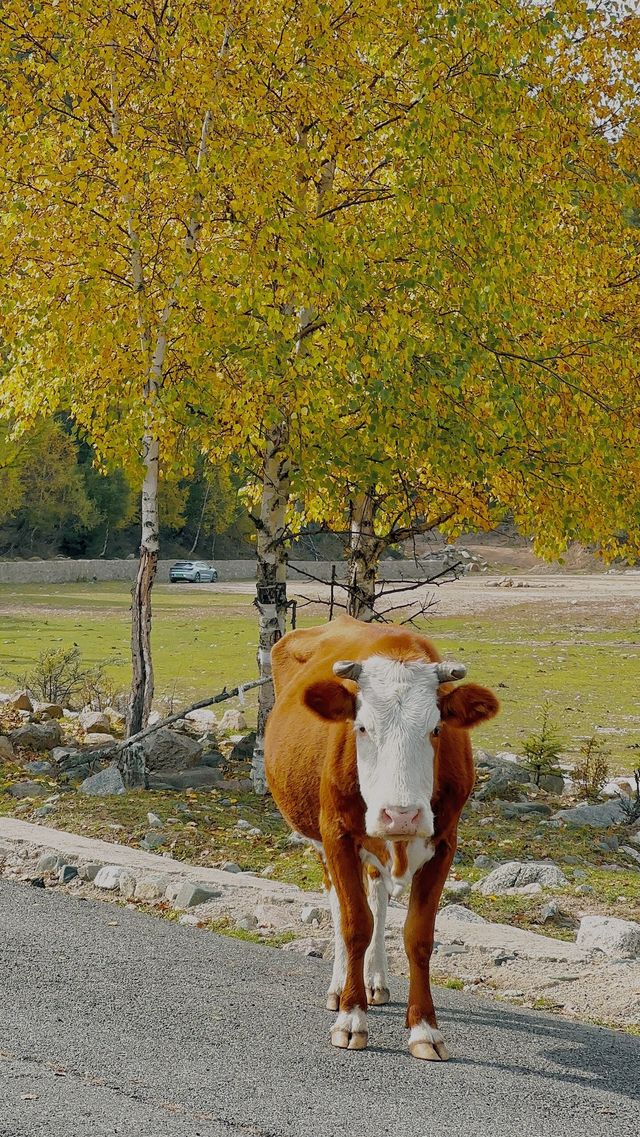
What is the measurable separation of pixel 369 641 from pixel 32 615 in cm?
4183

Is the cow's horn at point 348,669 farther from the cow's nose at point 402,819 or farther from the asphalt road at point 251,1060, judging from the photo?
the asphalt road at point 251,1060

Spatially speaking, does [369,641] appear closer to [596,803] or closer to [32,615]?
[596,803]

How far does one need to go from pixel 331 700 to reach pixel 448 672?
59 centimetres

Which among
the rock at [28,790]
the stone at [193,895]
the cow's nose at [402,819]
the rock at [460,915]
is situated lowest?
the rock at [28,790]

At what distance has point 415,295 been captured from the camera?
13969 mm

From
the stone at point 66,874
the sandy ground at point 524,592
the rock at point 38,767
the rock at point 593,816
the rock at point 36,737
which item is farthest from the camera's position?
the sandy ground at point 524,592

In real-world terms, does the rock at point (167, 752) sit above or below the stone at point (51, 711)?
above

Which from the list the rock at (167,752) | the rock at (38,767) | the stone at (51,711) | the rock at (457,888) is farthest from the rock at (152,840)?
the stone at (51,711)

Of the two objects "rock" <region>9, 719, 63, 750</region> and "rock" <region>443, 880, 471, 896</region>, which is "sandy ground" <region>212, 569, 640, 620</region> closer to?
"rock" <region>9, 719, 63, 750</region>

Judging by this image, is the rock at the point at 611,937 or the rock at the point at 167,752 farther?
the rock at the point at 167,752

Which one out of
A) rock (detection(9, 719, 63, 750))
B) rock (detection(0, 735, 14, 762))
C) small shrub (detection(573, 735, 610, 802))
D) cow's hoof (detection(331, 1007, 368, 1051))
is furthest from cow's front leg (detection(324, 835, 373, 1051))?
rock (detection(9, 719, 63, 750))

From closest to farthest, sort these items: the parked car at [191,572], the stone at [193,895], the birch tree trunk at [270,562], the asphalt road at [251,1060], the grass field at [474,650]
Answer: the asphalt road at [251,1060] → the stone at [193,895] → the birch tree trunk at [270,562] → the grass field at [474,650] → the parked car at [191,572]

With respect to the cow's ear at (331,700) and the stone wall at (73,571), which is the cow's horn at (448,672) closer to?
the cow's ear at (331,700)

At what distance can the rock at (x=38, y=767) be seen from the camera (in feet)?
48.3
